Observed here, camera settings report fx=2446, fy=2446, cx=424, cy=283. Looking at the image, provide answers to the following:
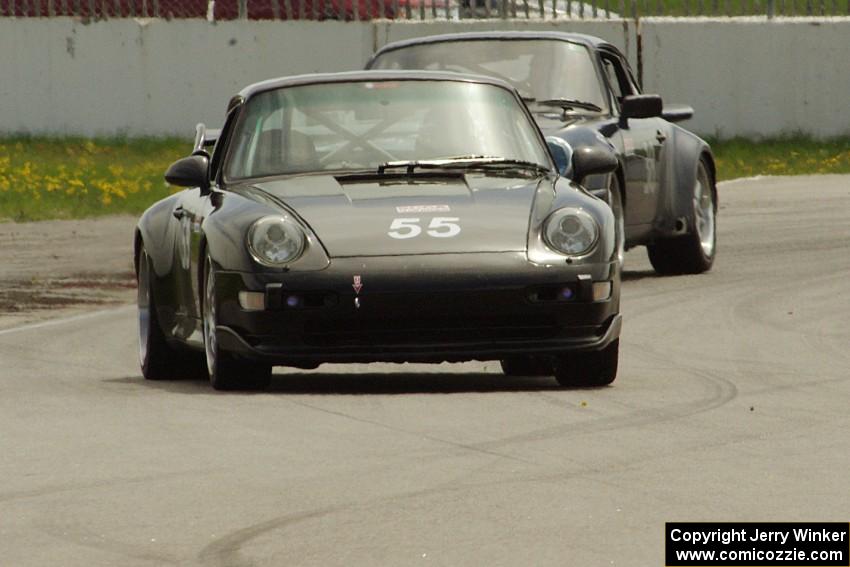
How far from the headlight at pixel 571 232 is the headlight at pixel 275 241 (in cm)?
97

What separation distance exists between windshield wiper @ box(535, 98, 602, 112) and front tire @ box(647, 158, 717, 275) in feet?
4.80

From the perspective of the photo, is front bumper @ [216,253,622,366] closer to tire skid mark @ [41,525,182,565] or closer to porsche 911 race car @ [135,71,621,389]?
porsche 911 race car @ [135,71,621,389]

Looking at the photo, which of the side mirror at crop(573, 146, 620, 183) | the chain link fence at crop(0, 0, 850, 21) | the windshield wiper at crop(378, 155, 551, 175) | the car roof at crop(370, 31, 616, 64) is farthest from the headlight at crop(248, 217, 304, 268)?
the chain link fence at crop(0, 0, 850, 21)

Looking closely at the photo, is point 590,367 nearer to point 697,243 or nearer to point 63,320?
point 63,320

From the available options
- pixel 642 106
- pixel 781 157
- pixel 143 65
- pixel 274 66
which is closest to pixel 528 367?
pixel 642 106

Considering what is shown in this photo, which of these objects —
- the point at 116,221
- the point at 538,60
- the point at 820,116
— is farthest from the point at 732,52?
the point at 538,60

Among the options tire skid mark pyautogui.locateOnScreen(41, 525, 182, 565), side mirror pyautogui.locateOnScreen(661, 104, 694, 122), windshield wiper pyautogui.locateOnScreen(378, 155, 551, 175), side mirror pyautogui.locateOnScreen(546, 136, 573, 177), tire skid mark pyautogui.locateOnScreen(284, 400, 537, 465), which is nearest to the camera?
tire skid mark pyautogui.locateOnScreen(41, 525, 182, 565)

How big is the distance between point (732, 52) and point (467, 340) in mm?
18654

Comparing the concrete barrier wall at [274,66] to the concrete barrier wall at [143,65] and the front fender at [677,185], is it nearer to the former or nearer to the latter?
the concrete barrier wall at [143,65]

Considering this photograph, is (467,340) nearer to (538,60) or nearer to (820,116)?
(538,60)

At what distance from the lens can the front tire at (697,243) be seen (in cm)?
1582

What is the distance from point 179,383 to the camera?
419 inches

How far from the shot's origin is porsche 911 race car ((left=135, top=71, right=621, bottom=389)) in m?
9.38

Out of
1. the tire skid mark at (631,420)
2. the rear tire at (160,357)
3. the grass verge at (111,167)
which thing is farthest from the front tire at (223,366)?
the grass verge at (111,167)
